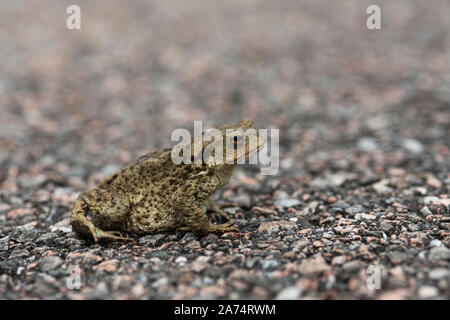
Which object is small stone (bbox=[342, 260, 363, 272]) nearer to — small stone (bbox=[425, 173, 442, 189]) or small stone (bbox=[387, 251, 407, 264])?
small stone (bbox=[387, 251, 407, 264])

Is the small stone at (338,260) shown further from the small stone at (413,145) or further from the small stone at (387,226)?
the small stone at (413,145)

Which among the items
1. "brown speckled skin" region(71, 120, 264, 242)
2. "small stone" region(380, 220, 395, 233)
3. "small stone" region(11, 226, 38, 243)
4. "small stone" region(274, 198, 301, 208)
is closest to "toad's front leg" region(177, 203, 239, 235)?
"brown speckled skin" region(71, 120, 264, 242)

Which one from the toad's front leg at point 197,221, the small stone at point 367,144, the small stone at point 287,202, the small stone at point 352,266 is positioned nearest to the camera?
the small stone at point 352,266

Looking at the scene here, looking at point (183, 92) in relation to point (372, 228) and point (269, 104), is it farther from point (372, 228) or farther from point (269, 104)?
point (372, 228)

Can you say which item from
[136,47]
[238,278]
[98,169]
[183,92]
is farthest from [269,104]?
[238,278]

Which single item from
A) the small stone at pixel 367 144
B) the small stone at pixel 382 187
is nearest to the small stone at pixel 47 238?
the small stone at pixel 382 187

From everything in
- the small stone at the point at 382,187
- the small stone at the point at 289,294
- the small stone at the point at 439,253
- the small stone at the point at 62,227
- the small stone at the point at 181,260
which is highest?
the small stone at the point at 382,187

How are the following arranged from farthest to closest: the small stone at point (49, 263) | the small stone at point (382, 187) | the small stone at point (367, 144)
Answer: the small stone at point (367, 144) < the small stone at point (382, 187) < the small stone at point (49, 263)
